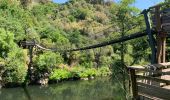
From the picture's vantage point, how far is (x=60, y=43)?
4309cm

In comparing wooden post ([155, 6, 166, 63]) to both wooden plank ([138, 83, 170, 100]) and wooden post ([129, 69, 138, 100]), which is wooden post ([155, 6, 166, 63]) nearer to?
wooden post ([129, 69, 138, 100])

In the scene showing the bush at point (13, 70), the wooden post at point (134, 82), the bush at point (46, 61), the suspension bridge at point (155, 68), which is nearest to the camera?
the suspension bridge at point (155, 68)

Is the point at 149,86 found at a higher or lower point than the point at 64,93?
higher

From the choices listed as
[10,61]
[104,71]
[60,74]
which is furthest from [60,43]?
[10,61]

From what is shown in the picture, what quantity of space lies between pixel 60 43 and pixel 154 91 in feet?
120

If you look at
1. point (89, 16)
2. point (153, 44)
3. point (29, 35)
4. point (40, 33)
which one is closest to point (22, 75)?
point (29, 35)

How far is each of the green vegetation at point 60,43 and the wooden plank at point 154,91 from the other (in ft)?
33.0

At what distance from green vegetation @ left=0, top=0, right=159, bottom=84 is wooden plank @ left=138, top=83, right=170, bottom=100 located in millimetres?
10073

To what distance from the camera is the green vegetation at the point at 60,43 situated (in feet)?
64.6

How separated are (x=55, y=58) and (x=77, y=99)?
40.5 feet

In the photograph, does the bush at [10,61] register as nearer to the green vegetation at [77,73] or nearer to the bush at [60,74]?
the bush at [60,74]

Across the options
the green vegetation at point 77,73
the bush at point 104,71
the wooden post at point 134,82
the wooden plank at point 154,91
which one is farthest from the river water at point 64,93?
the wooden plank at point 154,91

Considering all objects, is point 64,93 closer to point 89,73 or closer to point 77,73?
point 77,73

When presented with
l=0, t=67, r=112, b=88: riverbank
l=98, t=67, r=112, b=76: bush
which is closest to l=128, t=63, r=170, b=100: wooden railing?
l=0, t=67, r=112, b=88: riverbank
